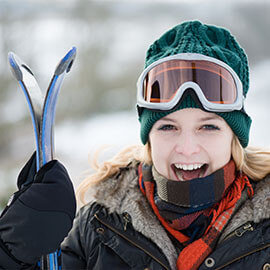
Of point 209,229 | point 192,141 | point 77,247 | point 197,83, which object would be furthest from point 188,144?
point 77,247

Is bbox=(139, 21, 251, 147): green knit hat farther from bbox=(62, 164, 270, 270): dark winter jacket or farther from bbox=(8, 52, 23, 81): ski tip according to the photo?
bbox=(8, 52, 23, 81): ski tip

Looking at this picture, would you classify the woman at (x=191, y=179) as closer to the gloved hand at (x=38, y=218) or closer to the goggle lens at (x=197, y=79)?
the goggle lens at (x=197, y=79)

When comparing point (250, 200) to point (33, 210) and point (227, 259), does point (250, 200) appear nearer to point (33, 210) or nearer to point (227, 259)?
point (227, 259)

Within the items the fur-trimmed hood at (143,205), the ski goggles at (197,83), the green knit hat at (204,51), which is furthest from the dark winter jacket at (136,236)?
the ski goggles at (197,83)

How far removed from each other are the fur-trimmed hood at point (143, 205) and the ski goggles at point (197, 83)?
45 centimetres

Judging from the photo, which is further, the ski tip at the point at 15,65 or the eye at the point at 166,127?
the eye at the point at 166,127

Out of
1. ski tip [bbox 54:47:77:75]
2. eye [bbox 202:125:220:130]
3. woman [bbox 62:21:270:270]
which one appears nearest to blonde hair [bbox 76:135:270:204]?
woman [bbox 62:21:270:270]

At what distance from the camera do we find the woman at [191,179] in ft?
6.08

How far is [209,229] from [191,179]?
0.86 ft

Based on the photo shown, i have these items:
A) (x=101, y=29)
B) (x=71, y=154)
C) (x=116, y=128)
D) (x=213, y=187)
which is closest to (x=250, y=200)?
(x=213, y=187)

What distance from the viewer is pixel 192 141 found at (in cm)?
190

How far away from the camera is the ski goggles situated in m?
1.90

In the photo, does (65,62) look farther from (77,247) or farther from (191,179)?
(77,247)

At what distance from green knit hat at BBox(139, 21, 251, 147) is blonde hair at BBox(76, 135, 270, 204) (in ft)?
0.30
